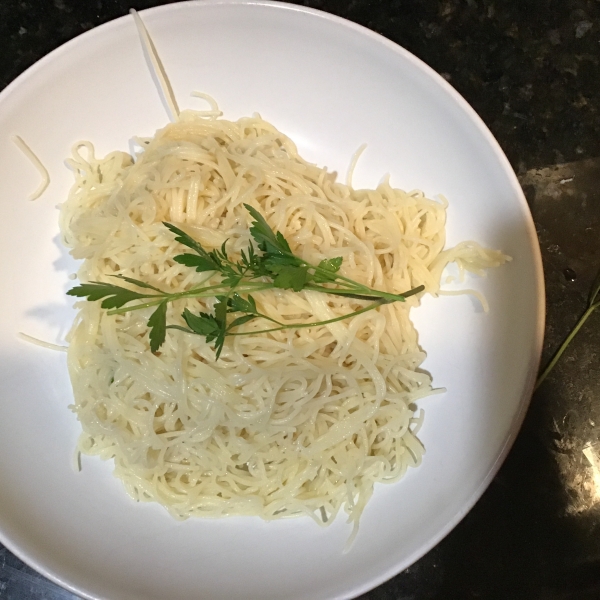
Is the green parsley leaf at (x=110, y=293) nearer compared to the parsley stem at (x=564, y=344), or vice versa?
the green parsley leaf at (x=110, y=293)

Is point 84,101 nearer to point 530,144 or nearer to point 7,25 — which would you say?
point 7,25

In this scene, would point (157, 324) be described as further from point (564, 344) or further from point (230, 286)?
point (564, 344)

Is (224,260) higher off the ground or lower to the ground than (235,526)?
higher

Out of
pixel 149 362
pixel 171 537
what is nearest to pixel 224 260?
pixel 149 362

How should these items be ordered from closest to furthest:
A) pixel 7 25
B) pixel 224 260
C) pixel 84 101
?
1. pixel 224 260
2. pixel 84 101
3. pixel 7 25

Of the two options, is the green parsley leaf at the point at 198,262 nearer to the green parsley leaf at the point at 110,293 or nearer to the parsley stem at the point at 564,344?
the green parsley leaf at the point at 110,293

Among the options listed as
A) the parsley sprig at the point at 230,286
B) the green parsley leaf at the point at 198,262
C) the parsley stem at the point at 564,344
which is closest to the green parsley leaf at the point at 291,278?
the parsley sprig at the point at 230,286

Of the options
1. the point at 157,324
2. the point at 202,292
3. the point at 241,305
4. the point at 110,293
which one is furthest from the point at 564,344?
the point at 110,293
